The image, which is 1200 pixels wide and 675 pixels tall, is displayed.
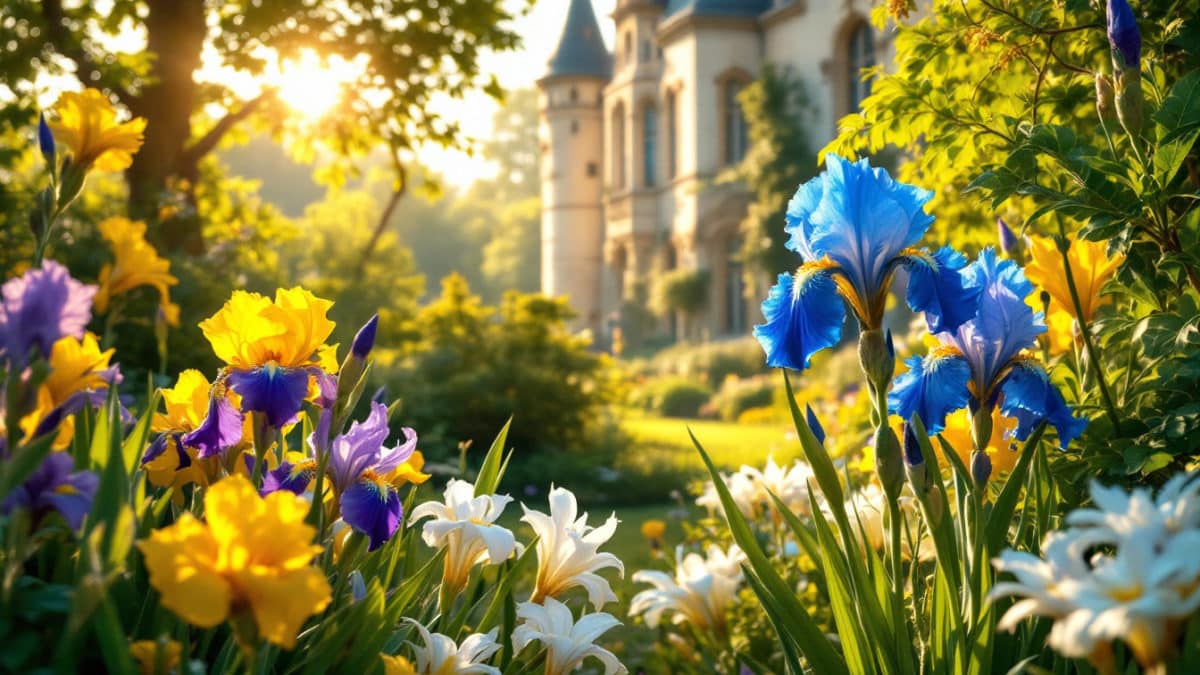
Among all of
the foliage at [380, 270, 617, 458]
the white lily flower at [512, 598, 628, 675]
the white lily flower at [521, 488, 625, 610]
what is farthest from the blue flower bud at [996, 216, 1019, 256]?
the foliage at [380, 270, 617, 458]

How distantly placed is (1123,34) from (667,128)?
100 feet

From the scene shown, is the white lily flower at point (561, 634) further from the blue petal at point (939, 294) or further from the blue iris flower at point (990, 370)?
the blue petal at point (939, 294)

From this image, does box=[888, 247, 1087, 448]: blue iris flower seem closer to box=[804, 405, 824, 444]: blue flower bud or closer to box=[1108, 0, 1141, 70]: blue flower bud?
box=[804, 405, 824, 444]: blue flower bud

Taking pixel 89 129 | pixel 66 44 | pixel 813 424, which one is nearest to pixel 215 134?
pixel 66 44

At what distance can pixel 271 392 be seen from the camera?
172 cm

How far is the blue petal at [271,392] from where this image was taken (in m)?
1.71

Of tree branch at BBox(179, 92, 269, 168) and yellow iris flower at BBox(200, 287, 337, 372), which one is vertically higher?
tree branch at BBox(179, 92, 269, 168)

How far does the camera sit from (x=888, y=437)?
172 cm

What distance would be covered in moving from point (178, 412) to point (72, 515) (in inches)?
26.9

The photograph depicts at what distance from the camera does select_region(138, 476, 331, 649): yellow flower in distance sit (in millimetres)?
1171

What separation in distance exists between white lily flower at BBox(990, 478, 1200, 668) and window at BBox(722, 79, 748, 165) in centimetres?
2954

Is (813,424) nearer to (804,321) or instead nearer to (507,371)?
(804,321)

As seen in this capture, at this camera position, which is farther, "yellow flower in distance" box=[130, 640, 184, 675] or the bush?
the bush

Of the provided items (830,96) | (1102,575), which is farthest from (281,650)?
(830,96)
